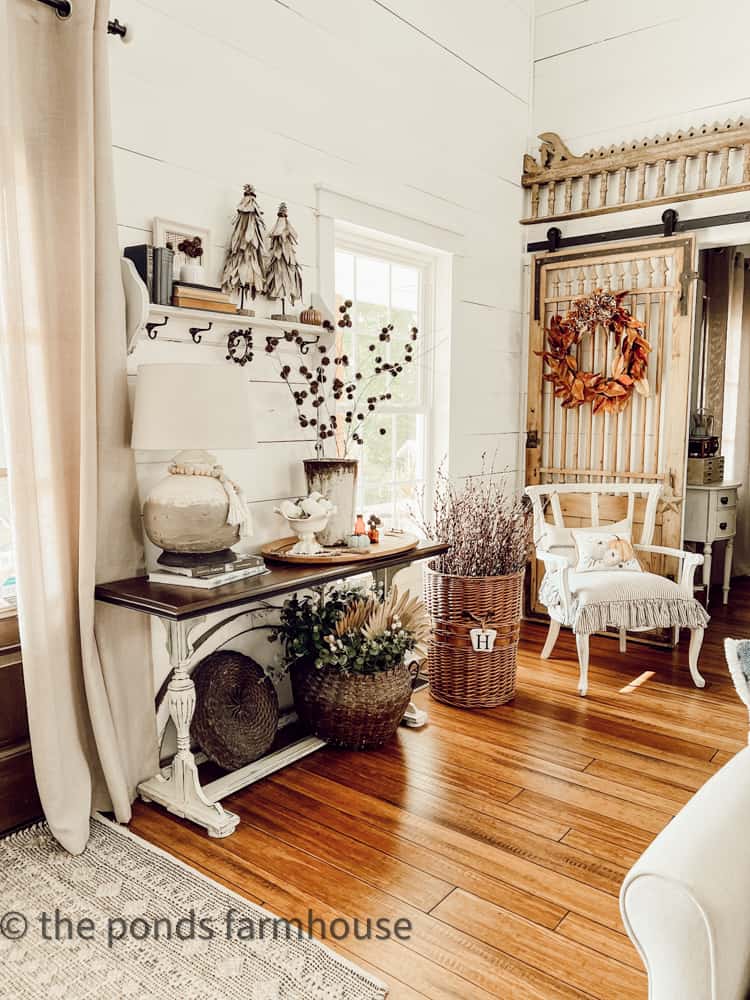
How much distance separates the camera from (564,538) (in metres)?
3.96

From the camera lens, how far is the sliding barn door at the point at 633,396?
4.02m

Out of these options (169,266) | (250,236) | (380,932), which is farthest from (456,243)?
(380,932)

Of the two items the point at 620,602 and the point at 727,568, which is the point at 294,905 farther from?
the point at 727,568

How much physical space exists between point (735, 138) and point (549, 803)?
3.18m

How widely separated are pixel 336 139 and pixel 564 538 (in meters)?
2.15

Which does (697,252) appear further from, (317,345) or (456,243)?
(317,345)

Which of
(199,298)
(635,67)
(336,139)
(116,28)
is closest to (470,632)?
(199,298)

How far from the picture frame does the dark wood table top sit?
1011mm

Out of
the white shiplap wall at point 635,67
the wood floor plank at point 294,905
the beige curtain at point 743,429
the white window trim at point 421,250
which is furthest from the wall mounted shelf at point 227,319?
the beige curtain at point 743,429

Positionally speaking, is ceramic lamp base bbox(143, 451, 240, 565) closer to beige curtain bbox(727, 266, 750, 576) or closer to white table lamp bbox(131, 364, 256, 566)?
white table lamp bbox(131, 364, 256, 566)

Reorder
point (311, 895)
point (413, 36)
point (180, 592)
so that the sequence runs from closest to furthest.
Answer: point (311, 895), point (180, 592), point (413, 36)

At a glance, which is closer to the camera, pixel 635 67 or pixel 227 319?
pixel 227 319

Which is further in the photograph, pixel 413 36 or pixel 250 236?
pixel 413 36

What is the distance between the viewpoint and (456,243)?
12.9ft
